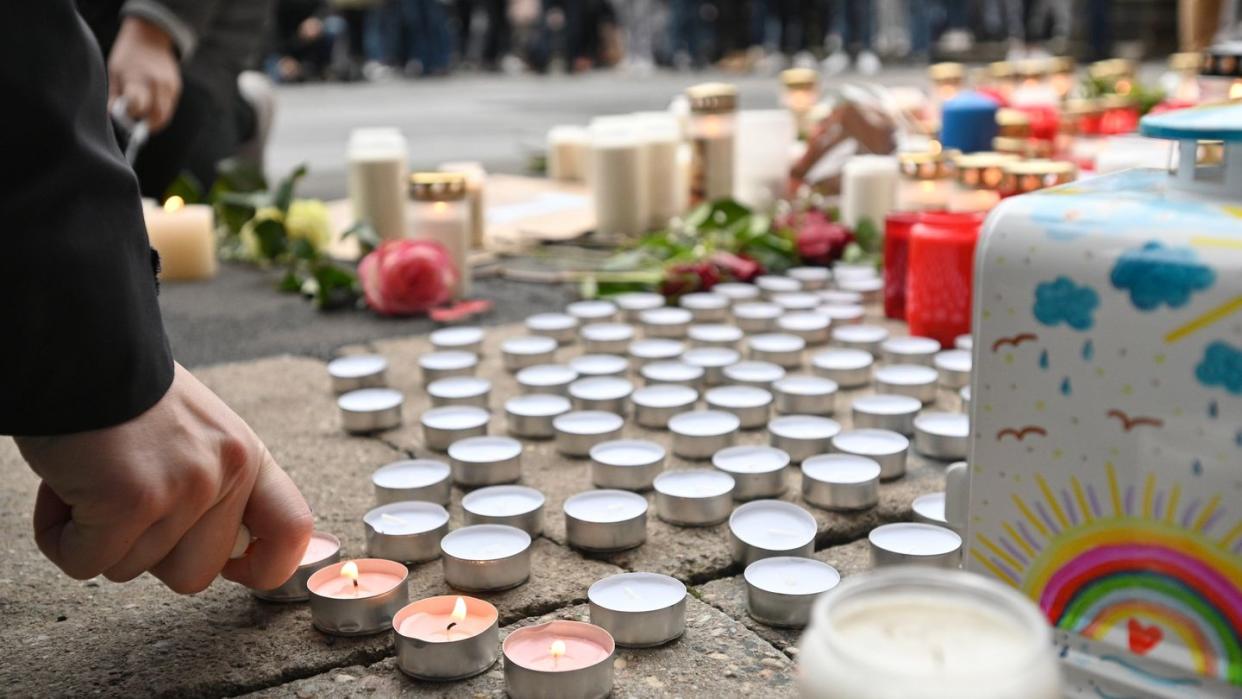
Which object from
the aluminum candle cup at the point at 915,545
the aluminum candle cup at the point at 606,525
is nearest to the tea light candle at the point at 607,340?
the aluminum candle cup at the point at 606,525

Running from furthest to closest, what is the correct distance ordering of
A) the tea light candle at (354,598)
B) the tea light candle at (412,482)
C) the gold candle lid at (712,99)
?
the gold candle lid at (712,99) → the tea light candle at (412,482) → the tea light candle at (354,598)

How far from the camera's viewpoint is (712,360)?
1.65 m

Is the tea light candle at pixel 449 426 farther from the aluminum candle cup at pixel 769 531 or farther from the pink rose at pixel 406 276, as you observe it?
the pink rose at pixel 406 276

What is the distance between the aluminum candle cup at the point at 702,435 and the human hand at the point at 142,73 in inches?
68.6

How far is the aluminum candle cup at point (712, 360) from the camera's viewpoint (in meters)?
1.62

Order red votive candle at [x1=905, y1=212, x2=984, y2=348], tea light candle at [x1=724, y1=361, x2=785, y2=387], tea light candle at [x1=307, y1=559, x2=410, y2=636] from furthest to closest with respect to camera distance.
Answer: red votive candle at [x1=905, y1=212, x2=984, y2=348]
tea light candle at [x1=724, y1=361, x2=785, y2=387]
tea light candle at [x1=307, y1=559, x2=410, y2=636]

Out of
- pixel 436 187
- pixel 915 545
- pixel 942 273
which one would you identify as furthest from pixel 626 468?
pixel 436 187

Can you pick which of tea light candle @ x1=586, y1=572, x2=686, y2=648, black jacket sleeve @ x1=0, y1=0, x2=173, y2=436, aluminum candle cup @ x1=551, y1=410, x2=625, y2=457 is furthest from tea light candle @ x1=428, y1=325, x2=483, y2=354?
black jacket sleeve @ x1=0, y1=0, x2=173, y2=436

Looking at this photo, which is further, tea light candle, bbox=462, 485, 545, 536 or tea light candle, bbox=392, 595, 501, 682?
tea light candle, bbox=462, 485, 545, 536

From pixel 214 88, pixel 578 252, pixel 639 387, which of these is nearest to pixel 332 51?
pixel 214 88

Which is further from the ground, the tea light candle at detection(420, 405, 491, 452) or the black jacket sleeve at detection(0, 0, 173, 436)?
the black jacket sleeve at detection(0, 0, 173, 436)

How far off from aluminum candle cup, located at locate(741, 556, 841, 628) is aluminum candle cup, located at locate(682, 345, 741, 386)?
607 mm

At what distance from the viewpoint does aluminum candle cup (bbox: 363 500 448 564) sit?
1.09m

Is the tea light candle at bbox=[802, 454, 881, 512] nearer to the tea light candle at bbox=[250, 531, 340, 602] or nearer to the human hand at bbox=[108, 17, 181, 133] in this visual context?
the tea light candle at bbox=[250, 531, 340, 602]
